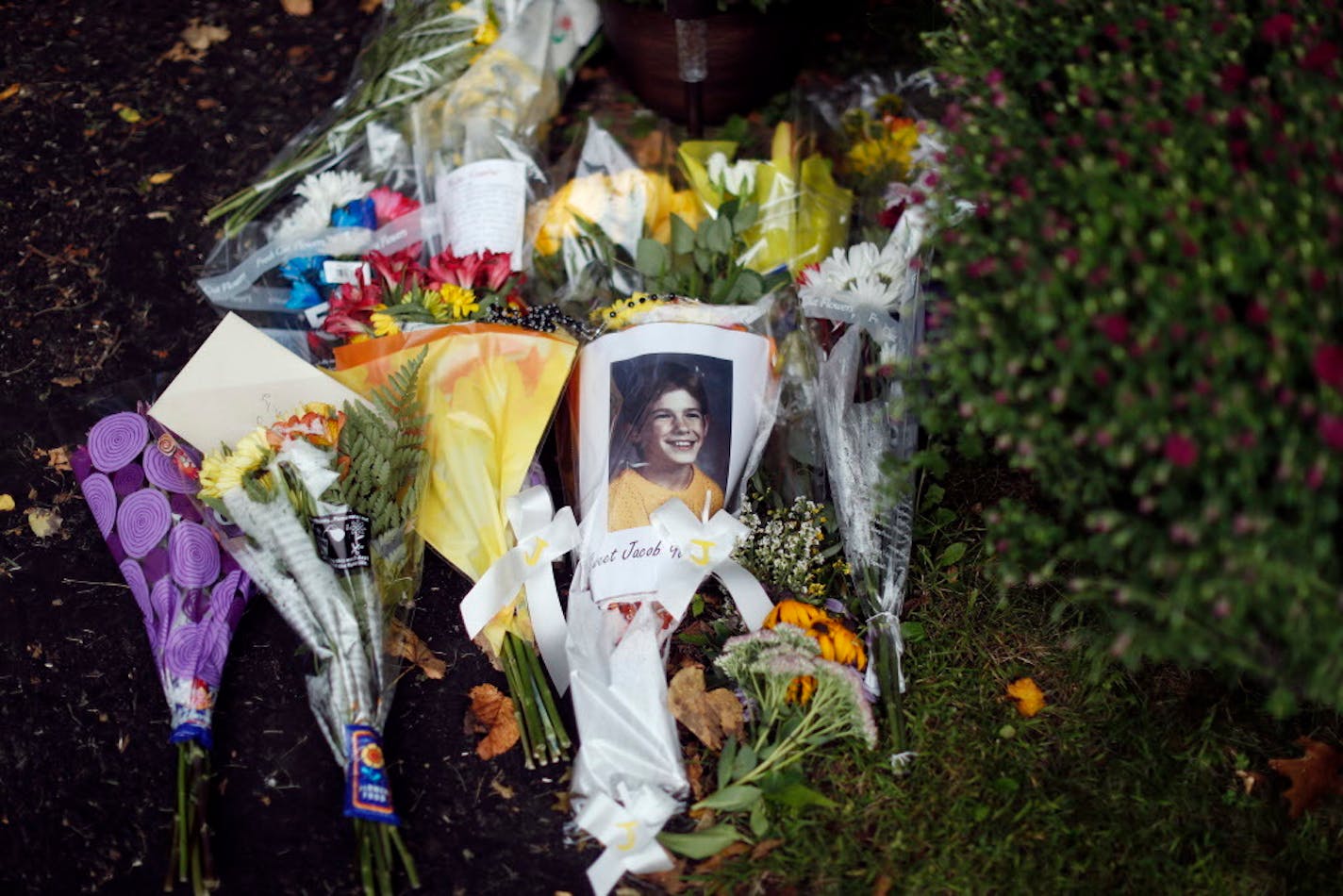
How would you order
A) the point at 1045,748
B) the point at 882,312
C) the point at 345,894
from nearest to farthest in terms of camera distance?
the point at 345,894 < the point at 1045,748 < the point at 882,312

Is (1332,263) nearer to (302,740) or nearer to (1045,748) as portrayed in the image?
(1045,748)

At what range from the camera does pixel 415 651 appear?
2.33 meters

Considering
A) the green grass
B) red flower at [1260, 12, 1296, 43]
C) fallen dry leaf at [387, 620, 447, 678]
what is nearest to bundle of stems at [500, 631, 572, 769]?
fallen dry leaf at [387, 620, 447, 678]

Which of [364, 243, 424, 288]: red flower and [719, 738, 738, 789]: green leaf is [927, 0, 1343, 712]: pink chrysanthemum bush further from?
[364, 243, 424, 288]: red flower

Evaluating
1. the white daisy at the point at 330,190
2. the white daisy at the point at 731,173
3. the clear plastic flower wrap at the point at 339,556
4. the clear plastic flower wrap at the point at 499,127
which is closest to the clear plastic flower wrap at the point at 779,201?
the white daisy at the point at 731,173

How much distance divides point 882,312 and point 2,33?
3.12 metres

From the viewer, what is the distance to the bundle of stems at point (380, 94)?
3.14 meters

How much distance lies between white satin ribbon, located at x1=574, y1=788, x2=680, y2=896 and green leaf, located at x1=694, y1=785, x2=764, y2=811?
82 mm

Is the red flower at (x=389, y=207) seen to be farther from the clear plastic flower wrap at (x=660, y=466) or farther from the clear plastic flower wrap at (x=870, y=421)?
the clear plastic flower wrap at (x=870, y=421)

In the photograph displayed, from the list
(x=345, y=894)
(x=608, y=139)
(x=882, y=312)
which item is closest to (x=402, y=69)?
(x=608, y=139)

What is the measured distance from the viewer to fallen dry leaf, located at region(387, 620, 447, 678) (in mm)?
2271

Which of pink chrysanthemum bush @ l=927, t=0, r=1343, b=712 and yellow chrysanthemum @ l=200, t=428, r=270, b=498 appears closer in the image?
pink chrysanthemum bush @ l=927, t=0, r=1343, b=712

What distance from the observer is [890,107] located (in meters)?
3.14

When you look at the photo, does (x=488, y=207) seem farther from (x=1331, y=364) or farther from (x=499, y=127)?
(x=1331, y=364)
